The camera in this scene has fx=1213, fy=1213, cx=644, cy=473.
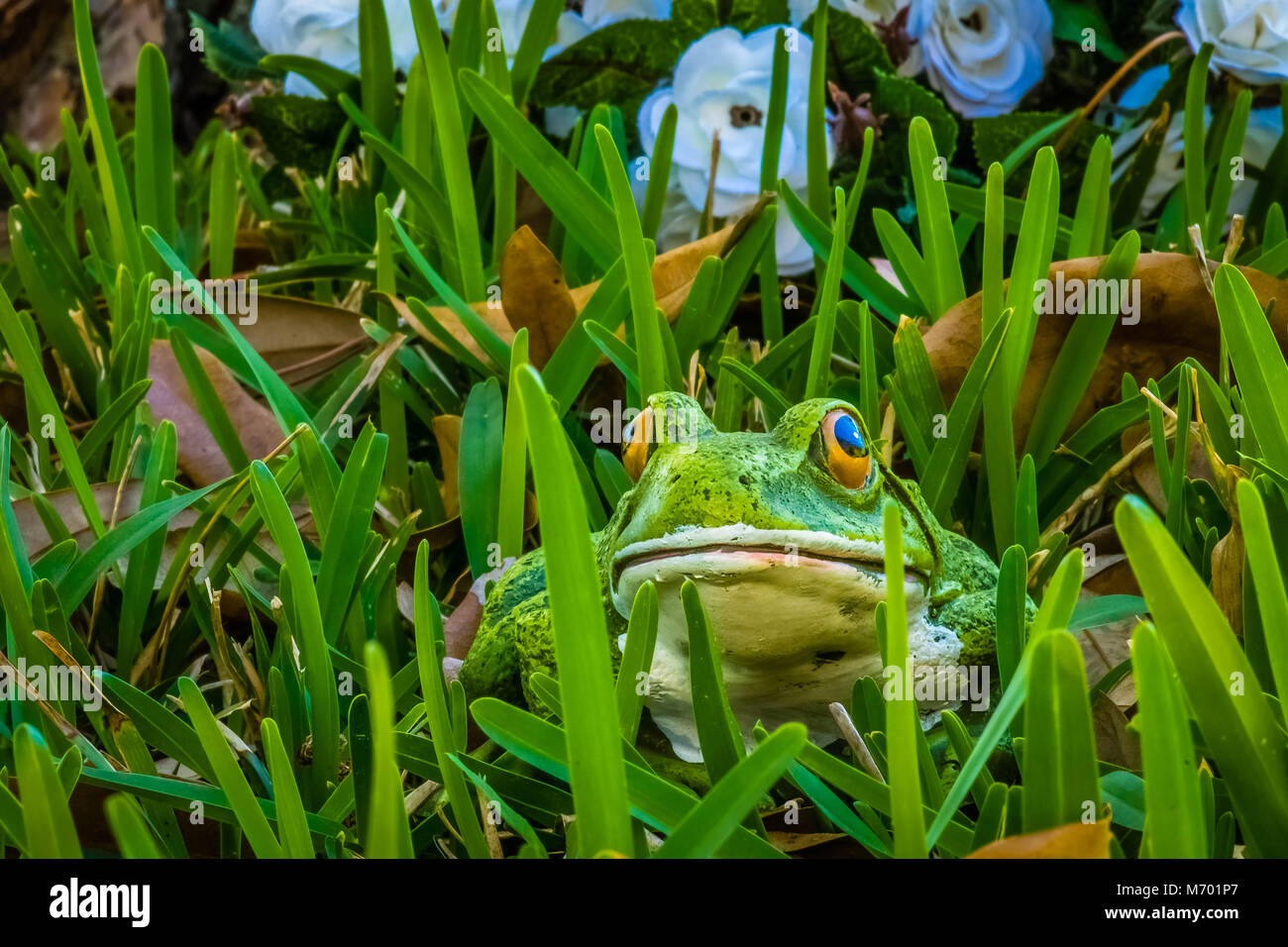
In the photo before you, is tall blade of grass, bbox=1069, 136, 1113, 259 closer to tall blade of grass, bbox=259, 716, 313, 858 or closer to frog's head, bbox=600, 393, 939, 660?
frog's head, bbox=600, 393, 939, 660

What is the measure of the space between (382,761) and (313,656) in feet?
1.65

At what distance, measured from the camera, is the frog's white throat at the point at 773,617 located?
1.19 meters

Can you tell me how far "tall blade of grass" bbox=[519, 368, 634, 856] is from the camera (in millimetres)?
792

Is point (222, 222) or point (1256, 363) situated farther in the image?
point (222, 222)

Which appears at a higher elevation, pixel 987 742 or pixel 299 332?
pixel 299 332

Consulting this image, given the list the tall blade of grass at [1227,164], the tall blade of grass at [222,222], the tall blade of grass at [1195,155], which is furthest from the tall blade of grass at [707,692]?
the tall blade of grass at [222,222]

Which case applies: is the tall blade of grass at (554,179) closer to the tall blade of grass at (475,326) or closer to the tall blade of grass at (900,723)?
the tall blade of grass at (475,326)

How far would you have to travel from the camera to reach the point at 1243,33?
233cm

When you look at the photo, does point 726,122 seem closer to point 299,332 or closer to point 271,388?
point 299,332

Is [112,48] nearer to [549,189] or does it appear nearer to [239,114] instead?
[239,114]

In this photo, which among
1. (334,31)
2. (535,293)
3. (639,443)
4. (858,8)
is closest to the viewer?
(639,443)

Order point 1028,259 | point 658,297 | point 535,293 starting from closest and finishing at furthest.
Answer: point 1028,259 → point 535,293 → point 658,297

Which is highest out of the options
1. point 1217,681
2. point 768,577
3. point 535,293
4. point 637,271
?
point 535,293

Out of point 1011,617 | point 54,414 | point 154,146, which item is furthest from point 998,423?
point 154,146
